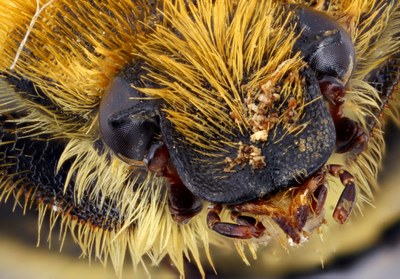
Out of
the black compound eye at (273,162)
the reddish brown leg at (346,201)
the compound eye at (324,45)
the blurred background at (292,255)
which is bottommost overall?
the blurred background at (292,255)

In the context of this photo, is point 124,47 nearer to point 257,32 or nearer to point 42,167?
point 257,32

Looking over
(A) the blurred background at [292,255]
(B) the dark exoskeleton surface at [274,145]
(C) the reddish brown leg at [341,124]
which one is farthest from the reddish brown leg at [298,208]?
(A) the blurred background at [292,255]

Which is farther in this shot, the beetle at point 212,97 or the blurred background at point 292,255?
the blurred background at point 292,255

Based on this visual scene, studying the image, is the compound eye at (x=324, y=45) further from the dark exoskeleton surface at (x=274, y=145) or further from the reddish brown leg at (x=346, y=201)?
the reddish brown leg at (x=346, y=201)

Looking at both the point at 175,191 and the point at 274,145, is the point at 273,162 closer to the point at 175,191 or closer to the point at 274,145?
the point at 274,145

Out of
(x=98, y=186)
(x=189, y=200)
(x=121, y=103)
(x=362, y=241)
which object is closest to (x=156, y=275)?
(x=362, y=241)

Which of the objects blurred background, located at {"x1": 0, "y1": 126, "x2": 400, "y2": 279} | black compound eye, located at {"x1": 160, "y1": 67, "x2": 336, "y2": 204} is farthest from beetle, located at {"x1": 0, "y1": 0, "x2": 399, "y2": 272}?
→ blurred background, located at {"x1": 0, "y1": 126, "x2": 400, "y2": 279}

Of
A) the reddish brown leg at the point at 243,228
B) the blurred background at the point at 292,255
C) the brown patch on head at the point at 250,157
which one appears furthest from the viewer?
the blurred background at the point at 292,255

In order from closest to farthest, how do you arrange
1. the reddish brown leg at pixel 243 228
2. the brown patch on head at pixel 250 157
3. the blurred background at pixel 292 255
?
1. the brown patch on head at pixel 250 157
2. the reddish brown leg at pixel 243 228
3. the blurred background at pixel 292 255
